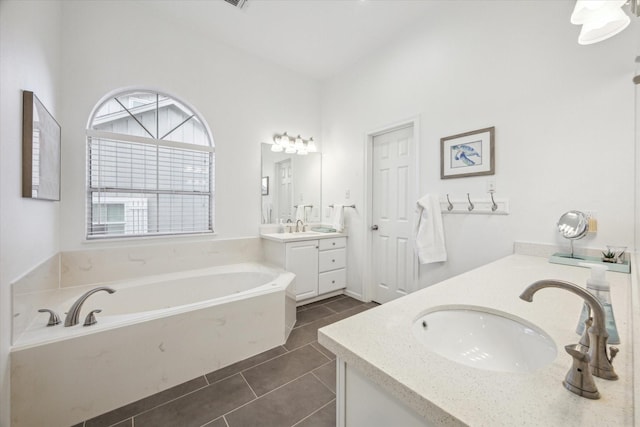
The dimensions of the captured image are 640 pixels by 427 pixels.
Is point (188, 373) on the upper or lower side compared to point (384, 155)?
lower

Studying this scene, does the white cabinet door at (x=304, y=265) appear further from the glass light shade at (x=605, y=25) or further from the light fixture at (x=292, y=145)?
the glass light shade at (x=605, y=25)

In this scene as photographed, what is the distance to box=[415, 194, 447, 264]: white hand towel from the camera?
88.5 inches

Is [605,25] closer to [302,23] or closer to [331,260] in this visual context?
[302,23]

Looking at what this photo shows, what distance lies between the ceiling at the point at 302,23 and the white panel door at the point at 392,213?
1.05m

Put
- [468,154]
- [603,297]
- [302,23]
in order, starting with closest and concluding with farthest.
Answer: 1. [603,297]
2. [468,154]
3. [302,23]

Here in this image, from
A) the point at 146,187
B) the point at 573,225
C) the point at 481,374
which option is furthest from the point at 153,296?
the point at 573,225

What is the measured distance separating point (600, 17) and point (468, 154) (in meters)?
1.10

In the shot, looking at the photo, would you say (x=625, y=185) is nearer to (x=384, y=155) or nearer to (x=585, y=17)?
(x=585, y=17)

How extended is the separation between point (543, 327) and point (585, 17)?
136 centimetres

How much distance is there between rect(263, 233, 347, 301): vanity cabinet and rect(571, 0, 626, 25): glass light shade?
247 centimetres

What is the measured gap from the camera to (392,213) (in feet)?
9.37

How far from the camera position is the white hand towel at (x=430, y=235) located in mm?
2248

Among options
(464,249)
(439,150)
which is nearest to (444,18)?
(439,150)

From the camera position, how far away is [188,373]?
5.56 ft
